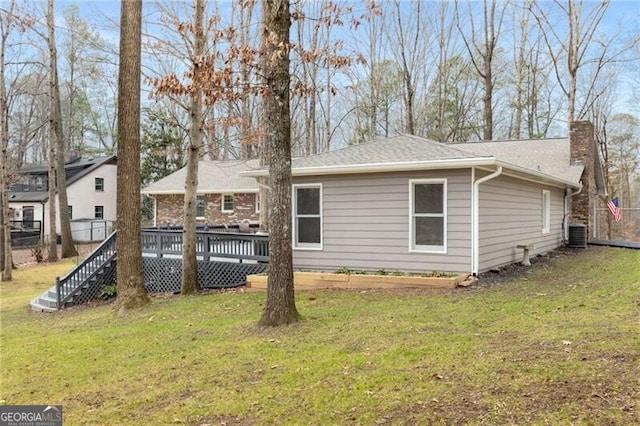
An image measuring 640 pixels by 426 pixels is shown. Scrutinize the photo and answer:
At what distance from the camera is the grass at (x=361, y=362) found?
320 centimetres

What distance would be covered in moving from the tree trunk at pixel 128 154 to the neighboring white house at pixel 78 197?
1959 centimetres

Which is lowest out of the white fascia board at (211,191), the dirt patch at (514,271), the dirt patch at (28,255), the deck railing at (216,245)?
the dirt patch at (28,255)

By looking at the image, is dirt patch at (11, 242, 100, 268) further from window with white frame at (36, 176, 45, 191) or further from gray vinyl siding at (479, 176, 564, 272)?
gray vinyl siding at (479, 176, 564, 272)

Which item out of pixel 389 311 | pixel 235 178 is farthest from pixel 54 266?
pixel 389 311

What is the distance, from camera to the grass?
320 cm

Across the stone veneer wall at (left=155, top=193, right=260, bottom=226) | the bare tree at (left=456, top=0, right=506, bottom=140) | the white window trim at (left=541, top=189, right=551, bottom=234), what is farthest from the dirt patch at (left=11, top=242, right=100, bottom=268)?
the bare tree at (left=456, top=0, right=506, bottom=140)

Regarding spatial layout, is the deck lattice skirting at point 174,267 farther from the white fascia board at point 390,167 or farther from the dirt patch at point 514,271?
the dirt patch at point 514,271

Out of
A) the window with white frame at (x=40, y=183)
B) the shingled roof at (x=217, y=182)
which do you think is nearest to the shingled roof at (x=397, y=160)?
the shingled roof at (x=217, y=182)

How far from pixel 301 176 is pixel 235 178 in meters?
13.3

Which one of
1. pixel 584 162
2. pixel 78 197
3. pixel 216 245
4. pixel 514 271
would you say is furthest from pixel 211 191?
A: pixel 514 271

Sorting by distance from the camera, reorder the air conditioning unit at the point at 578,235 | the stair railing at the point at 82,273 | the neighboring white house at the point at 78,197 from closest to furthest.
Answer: the stair railing at the point at 82,273
the air conditioning unit at the point at 578,235
the neighboring white house at the point at 78,197

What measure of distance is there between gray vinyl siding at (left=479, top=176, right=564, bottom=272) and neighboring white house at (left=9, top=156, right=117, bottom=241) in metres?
22.2

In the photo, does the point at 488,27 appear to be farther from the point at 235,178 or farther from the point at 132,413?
the point at 132,413

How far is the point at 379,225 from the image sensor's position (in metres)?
9.39
